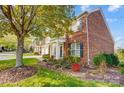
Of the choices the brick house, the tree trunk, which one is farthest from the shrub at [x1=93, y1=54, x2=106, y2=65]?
the tree trunk

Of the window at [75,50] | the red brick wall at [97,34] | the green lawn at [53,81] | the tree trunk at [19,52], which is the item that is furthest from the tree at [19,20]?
the red brick wall at [97,34]

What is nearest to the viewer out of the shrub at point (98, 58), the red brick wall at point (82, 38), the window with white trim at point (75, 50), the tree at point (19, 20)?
the tree at point (19, 20)

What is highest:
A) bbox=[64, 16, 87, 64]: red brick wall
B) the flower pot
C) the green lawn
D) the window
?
bbox=[64, 16, 87, 64]: red brick wall

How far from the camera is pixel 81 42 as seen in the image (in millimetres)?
11477

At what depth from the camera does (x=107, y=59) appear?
1048cm

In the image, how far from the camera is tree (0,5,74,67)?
8914 millimetres

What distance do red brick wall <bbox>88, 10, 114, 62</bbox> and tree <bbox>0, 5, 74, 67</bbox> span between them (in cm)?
244

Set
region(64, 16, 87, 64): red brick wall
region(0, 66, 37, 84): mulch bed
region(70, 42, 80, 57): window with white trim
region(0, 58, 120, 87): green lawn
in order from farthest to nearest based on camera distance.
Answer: region(64, 16, 87, 64): red brick wall < region(70, 42, 80, 57): window with white trim < region(0, 66, 37, 84): mulch bed < region(0, 58, 120, 87): green lawn

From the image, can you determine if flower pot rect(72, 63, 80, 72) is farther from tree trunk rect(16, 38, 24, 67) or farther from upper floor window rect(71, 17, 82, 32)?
tree trunk rect(16, 38, 24, 67)

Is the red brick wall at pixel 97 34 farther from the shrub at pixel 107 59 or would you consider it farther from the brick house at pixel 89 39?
the shrub at pixel 107 59

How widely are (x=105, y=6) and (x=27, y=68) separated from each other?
392 centimetres

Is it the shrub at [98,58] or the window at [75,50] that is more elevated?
the window at [75,50]

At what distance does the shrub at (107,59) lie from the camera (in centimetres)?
1002

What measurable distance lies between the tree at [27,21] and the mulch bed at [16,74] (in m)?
0.40
